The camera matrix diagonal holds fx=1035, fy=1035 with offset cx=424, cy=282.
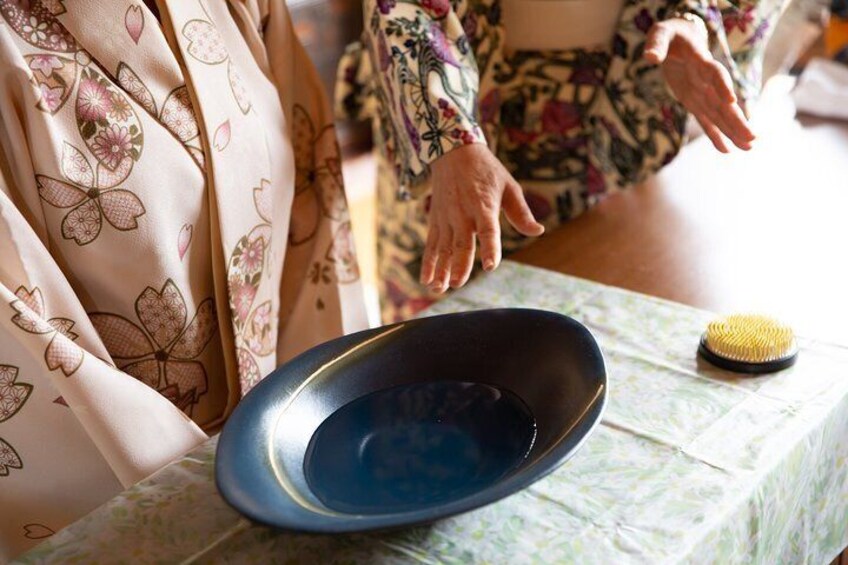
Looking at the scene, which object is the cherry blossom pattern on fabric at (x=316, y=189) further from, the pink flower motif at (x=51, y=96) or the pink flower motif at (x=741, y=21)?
the pink flower motif at (x=741, y=21)

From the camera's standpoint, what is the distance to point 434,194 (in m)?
1.07

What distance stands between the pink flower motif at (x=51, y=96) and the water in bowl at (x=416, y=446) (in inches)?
14.5

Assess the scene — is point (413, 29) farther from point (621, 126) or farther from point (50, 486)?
point (50, 486)

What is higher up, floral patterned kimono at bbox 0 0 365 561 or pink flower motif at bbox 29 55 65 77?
pink flower motif at bbox 29 55 65 77

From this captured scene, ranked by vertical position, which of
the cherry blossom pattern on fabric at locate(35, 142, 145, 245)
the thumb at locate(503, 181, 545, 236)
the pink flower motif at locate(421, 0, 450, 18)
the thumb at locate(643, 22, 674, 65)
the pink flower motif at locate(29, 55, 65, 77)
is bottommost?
the thumb at locate(503, 181, 545, 236)

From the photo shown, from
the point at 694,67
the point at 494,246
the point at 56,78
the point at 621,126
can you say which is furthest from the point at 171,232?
the point at 621,126

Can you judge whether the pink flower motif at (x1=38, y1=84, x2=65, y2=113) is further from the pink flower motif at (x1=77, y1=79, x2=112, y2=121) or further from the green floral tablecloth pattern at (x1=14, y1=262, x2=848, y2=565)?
the green floral tablecloth pattern at (x1=14, y1=262, x2=848, y2=565)

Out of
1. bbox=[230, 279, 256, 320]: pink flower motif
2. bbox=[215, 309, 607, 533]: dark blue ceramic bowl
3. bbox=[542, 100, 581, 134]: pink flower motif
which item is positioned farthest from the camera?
bbox=[542, 100, 581, 134]: pink flower motif

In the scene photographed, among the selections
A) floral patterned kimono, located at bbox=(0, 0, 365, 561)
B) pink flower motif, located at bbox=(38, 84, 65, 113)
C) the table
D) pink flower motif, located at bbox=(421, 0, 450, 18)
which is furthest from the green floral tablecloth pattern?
pink flower motif, located at bbox=(421, 0, 450, 18)

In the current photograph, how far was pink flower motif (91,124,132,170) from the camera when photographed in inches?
36.9

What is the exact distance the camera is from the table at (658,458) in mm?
755

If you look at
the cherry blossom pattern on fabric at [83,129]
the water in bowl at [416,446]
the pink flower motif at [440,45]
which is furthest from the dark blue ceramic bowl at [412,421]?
the pink flower motif at [440,45]

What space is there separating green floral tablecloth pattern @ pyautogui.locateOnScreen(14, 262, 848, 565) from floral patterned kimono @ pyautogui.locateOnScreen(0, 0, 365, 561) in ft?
0.37

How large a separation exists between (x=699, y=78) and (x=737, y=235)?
Answer: 21cm
